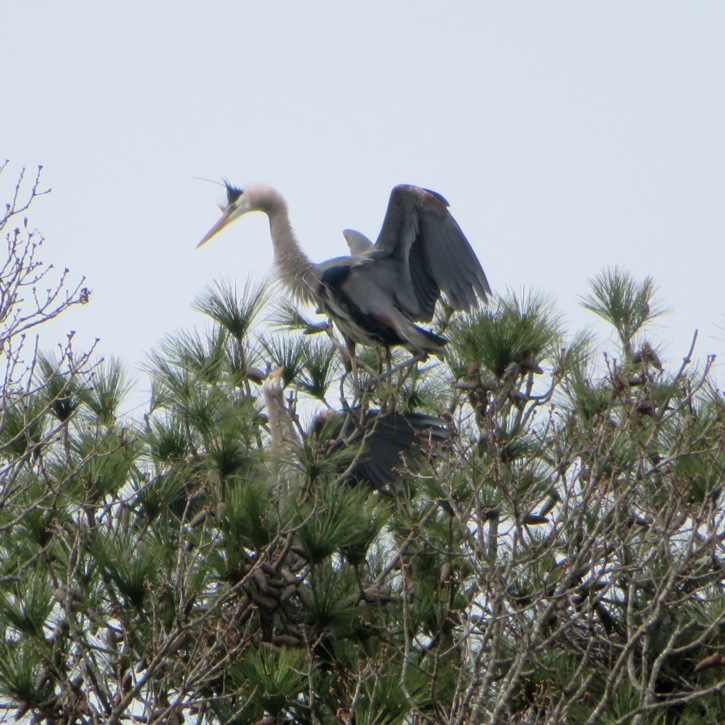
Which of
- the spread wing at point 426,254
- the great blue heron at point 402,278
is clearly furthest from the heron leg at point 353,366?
the spread wing at point 426,254

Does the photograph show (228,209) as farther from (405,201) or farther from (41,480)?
(41,480)

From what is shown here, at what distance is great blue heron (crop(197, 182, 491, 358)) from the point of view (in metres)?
7.77

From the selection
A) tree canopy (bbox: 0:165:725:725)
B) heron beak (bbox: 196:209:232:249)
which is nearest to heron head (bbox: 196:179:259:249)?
heron beak (bbox: 196:209:232:249)

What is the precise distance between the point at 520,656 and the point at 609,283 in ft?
12.1

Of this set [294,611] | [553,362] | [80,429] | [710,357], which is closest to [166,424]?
[80,429]

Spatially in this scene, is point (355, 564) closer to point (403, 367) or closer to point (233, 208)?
point (403, 367)

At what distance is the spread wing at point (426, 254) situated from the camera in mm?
7770

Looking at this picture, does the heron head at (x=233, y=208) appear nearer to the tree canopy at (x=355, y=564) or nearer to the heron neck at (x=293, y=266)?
the heron neck at (x=293, y=266)

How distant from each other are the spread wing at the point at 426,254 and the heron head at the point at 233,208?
1.41 meters

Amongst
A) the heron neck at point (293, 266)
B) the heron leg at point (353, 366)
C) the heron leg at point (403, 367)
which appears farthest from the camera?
the heron neck at point (293, 266)

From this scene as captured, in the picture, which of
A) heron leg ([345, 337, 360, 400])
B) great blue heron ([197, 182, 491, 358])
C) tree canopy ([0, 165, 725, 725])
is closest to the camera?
→ tree canopy ([0, 165, 725, 725])

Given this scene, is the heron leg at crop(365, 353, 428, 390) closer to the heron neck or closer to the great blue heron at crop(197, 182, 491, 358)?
the great blue heron at crop(197, 182, 491, 358)

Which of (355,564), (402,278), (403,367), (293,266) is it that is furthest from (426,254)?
(355,564)

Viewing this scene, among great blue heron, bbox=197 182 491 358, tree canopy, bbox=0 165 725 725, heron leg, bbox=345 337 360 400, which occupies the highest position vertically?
great blue heron, bbox=197 182 491 358
